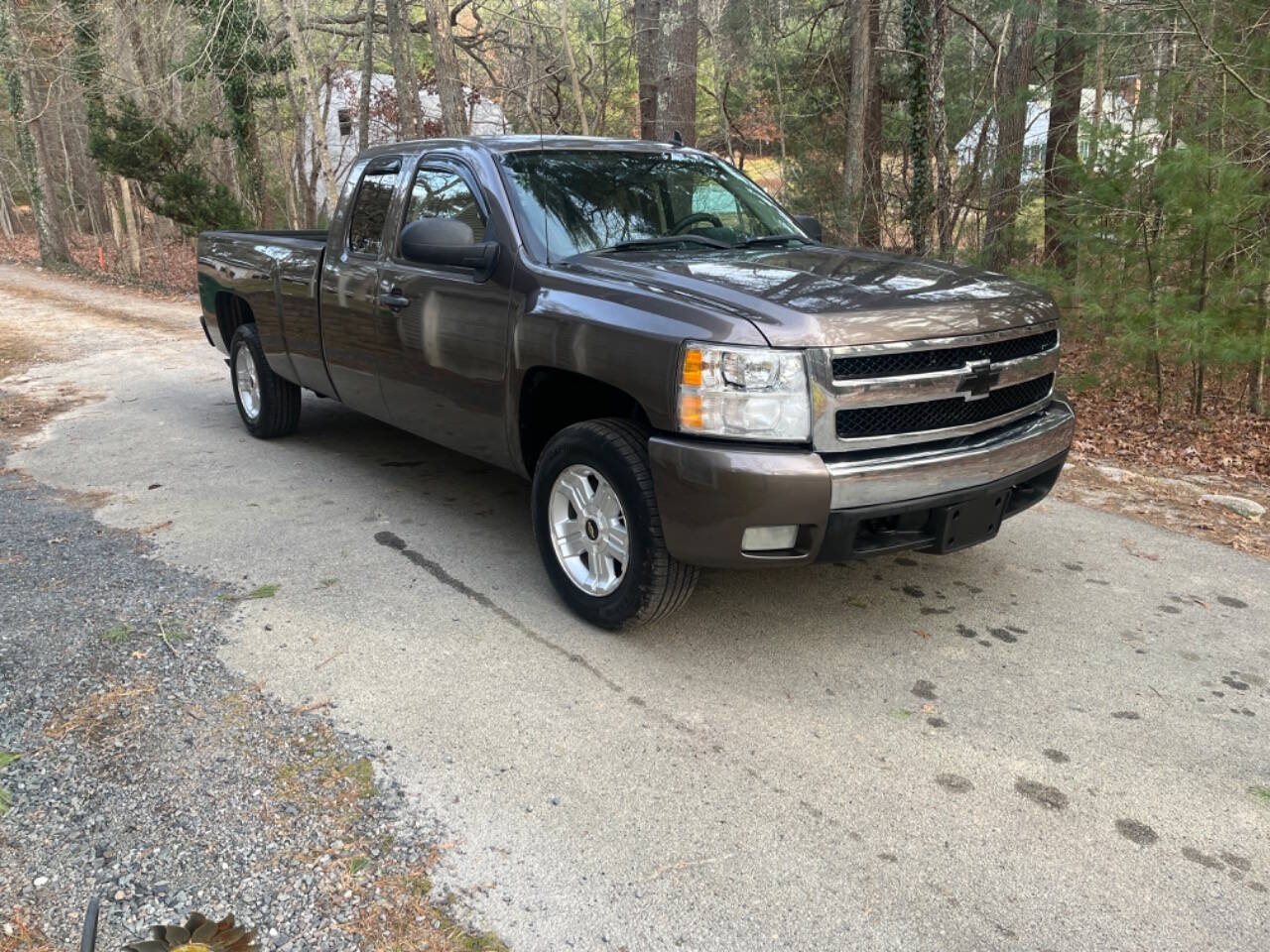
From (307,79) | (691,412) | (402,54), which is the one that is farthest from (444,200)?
(307,79)

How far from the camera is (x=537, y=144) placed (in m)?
4.77

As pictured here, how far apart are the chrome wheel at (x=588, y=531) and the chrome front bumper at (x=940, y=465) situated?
0.89 m

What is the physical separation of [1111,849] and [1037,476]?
1.79m

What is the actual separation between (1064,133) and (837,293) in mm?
9015

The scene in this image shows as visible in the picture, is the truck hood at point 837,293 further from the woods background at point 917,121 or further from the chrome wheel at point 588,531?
the woods background at point 917,121

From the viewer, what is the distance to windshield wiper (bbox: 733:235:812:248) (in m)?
4.62

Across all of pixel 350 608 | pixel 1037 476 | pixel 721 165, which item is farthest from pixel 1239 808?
pixel 721 165

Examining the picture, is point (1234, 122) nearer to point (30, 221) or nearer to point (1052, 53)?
point (1052, 53)

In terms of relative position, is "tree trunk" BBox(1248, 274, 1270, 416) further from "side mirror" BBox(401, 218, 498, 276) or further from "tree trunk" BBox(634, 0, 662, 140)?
"tree trunk" BBox(634, 0, 662, 140)

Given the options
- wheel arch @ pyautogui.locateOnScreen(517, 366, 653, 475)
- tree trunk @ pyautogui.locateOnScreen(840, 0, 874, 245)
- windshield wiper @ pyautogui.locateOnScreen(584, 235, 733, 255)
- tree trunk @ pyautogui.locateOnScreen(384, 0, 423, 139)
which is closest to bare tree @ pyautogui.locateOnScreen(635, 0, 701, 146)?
tree trunk @ pyautogui.locateOnScreen(840, 0, 874, 245)

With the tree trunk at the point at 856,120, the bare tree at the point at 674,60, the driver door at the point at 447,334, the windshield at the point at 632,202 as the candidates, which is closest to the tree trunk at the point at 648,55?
the bare tree at the point at 674,60

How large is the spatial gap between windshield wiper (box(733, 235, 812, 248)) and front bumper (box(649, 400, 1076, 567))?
61.5 inches

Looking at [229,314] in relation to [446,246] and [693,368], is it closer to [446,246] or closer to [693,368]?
[446,246]

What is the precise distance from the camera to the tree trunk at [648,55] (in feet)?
40.9
